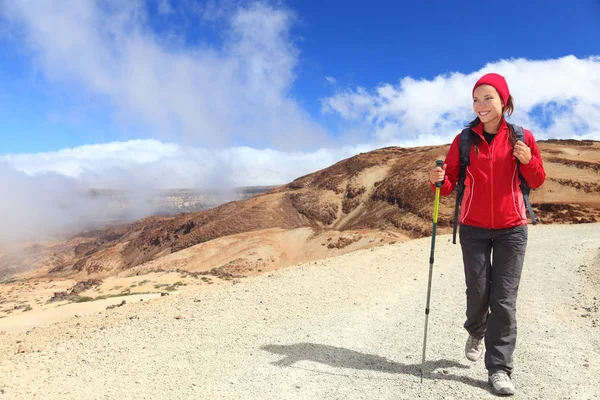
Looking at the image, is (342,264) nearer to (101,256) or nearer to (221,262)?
(221,262)

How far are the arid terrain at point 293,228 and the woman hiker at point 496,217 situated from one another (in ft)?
49.4

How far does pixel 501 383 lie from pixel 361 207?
4118 cm

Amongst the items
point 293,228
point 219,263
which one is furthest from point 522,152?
point 293,228

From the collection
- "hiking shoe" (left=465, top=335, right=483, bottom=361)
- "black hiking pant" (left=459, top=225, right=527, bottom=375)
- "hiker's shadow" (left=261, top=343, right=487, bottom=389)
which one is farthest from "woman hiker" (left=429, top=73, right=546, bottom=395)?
"hiker's shadow" (left=261, top=343, right=487, bottom=389)

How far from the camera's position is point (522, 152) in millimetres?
4199

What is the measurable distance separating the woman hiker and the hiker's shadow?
23.7 inches

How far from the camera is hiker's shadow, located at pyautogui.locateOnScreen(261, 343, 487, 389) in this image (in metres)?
4.83

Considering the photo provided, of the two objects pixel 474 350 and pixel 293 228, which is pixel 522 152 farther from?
pixel 293 228

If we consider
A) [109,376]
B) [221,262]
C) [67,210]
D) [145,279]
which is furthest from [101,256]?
[67,210]

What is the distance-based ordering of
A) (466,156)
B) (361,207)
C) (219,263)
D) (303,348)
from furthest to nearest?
(361,207) → (219,263) → (303,348) → (466,156)

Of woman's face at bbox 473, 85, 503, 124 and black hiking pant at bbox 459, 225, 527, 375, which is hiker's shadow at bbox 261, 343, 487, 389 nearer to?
black hiking pant at bbox 459, 225, 527, 375

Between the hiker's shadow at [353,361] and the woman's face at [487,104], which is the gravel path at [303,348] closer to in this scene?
the hiker's shadow at [353,361]

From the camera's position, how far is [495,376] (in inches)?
172

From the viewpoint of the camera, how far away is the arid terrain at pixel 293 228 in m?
23.3
